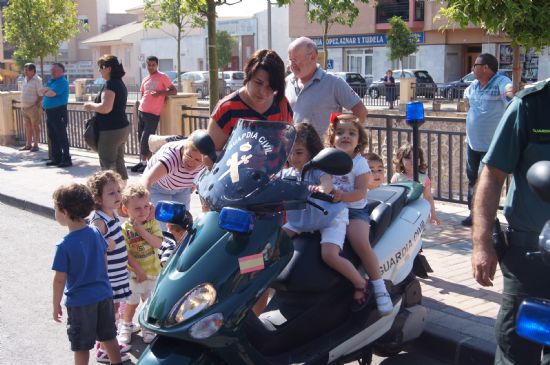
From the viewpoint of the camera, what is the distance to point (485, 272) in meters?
3.12

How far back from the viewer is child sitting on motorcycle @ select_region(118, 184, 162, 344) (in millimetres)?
4863

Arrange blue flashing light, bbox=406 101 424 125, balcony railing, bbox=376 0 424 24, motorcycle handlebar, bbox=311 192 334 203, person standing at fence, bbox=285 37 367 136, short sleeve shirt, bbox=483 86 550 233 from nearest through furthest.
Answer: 1. short sleeve shirt, bbox=483 86 550 233
2. motorcycle handlebar, bbox=311 192 334 203
3. blue flashing light, bbox=406 101 424 125
4. person standing at fence, bbox=285 37 367 136
5. balcony railing, bbox=376 0 424 24

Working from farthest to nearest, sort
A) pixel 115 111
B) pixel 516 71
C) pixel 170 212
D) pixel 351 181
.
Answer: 1. pixel 115 111
2. pixel 516 71
3. pixel 351 181
4. pixel 170 212

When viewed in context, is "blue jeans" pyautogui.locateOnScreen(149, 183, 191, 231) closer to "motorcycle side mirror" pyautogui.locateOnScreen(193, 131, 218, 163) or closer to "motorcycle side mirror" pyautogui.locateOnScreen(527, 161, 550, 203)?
"motorcycle side mirror" pyautogui.locateOnScreen(193, 131, 218, 163)

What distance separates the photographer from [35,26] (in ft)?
67.5

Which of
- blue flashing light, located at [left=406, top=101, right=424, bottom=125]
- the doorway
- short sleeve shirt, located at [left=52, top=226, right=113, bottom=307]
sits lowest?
short sleeve shirt, located at [left=52, top=226, right=113, bottom=307]

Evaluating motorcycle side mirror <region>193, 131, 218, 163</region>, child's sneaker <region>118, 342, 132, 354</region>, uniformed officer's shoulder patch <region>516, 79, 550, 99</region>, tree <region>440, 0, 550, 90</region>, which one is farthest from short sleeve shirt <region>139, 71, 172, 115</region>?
uniformed officer's shoulder patch <region>516, 79, 550, 99</region>

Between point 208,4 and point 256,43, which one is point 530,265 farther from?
point 256,43

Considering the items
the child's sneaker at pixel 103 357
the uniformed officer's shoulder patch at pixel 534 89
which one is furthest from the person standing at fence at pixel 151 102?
the uniformed officer's shoulder patch at pixel 534 89

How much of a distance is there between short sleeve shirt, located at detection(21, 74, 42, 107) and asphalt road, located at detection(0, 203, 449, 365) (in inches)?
242

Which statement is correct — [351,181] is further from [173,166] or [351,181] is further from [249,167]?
[173,166]

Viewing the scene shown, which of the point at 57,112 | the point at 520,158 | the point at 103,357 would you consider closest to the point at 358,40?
the point at 57,112

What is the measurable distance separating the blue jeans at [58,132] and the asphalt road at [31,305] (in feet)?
13.8

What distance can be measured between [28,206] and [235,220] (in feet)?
24.6
